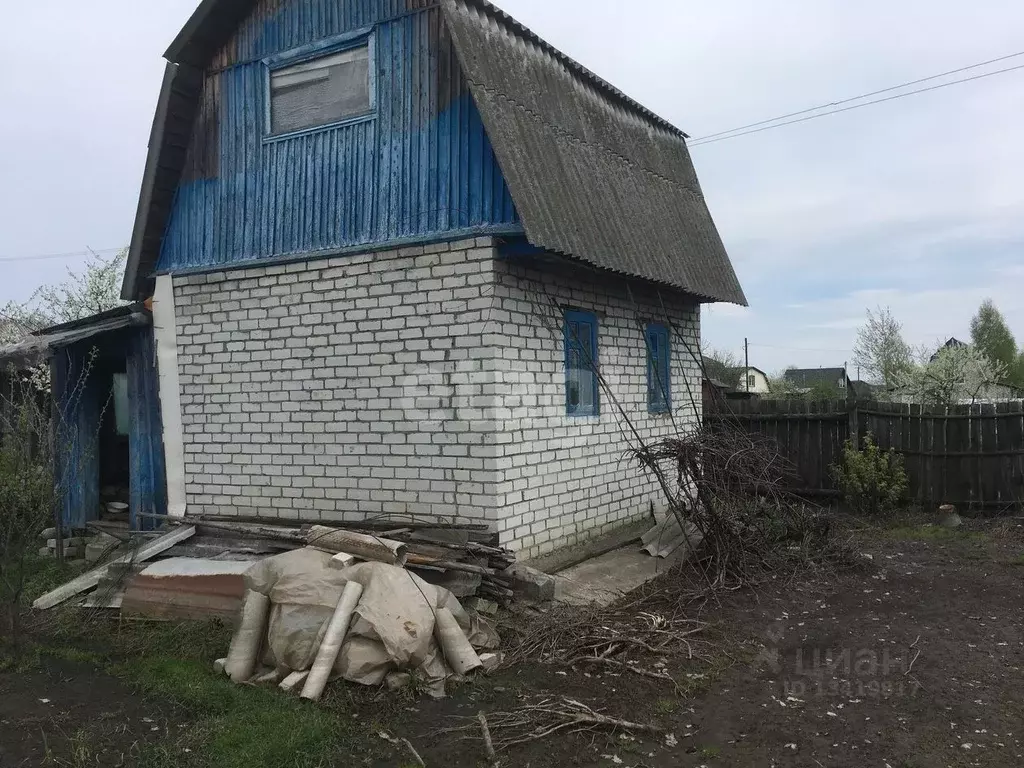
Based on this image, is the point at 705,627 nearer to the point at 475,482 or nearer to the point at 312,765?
the point at 475,482

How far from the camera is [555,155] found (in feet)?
24.2

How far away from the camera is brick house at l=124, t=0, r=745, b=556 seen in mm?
6750

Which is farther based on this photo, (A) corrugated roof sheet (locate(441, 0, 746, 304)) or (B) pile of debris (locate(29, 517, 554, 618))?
(A) corrugated roof sheet (locate(441, 0, 746, 304))

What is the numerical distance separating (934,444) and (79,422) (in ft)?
36.0

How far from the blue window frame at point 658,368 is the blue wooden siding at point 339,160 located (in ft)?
11.4

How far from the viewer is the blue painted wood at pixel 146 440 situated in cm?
876

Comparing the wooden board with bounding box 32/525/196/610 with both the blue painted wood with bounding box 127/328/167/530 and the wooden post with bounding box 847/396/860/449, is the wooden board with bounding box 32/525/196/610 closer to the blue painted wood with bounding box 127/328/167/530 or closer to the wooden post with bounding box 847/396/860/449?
the blue painted wood with bounding box 127/328/167/530

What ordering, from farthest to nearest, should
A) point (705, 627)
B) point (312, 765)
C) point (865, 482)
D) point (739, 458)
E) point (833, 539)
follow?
point (865, 482), point (833, 539), point (739, 458), point (705, 627), point (312, 765)

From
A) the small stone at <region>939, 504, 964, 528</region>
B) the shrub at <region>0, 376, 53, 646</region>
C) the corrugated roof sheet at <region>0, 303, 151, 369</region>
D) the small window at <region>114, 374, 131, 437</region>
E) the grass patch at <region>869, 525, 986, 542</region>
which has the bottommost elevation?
the grass patch at <region>869, 525, 986, 542</region>

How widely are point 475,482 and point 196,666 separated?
2.56m

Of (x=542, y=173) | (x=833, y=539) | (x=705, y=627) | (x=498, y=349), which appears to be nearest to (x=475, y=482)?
(x=498, y=349)

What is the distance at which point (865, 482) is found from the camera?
33.8 feet

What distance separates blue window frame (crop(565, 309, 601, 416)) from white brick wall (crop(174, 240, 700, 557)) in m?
0.13

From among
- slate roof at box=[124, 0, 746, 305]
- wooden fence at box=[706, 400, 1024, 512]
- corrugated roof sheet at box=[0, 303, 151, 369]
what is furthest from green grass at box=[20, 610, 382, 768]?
wooden fence at box=[706, 400, 1024, 512]
